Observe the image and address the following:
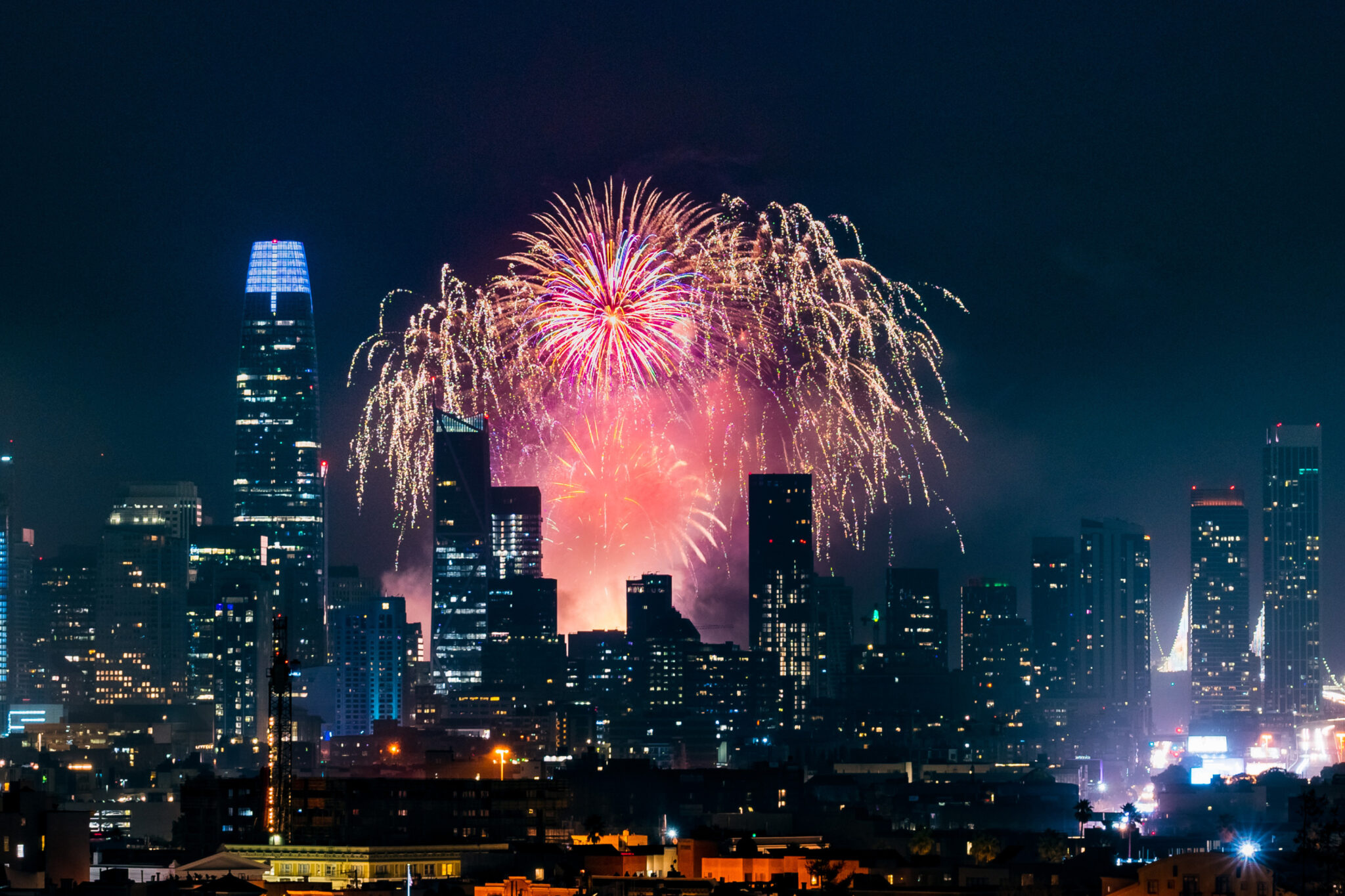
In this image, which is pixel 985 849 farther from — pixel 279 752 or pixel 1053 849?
pixel 279 752

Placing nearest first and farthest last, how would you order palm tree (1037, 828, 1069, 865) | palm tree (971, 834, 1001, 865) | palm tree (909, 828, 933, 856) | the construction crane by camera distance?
the construction crane < palm tree (971, 834, 1001, 865) < palm tree (1037, 828, 1069, 865) < palm tree (909, 828, 933, 856)

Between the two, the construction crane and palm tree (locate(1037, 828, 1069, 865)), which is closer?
the construction crane

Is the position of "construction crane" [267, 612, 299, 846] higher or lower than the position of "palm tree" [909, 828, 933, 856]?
higher

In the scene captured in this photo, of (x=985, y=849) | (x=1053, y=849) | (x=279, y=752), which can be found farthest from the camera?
(x=985, y=849)

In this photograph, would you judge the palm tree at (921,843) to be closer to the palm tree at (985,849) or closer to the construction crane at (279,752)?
the palm tree at (985,849)

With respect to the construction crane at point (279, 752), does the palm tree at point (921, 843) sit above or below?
below

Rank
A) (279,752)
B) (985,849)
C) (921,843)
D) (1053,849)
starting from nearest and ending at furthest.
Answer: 1. (279,752)
2. (1053,849)
3. (985,849)
4. (921,843)

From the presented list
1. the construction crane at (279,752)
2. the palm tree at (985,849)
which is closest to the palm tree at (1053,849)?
the palm tree at (985,849)

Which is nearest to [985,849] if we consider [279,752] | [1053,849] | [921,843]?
[1053,849]

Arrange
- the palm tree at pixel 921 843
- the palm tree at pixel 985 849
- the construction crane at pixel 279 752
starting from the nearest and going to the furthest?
the construction crane at pixel 279 752
the palm tree at pixel 985 849
the palm tree at pixel 921 843

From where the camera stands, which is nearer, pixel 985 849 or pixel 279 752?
pixel 279 752

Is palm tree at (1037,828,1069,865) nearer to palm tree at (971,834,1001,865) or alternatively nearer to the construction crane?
palm tree at (971,834,1001,865)

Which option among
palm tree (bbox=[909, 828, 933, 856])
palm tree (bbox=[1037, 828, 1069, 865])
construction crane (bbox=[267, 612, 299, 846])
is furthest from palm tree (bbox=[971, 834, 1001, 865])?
construction crane (bbox=[267, 612, 299, 846])
